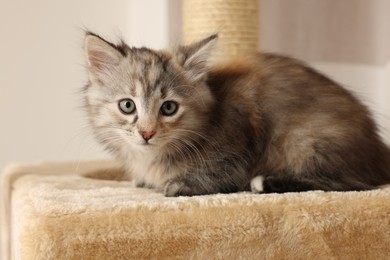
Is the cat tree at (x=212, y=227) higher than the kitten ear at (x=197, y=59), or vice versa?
the kitten ear at (x=197, y=59)

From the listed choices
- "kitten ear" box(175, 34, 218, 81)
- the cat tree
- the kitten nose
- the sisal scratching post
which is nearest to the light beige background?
the sisal scratching post

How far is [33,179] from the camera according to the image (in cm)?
188

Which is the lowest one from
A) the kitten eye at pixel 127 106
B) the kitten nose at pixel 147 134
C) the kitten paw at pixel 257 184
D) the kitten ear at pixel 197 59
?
the kitten paw at pixel 257 184

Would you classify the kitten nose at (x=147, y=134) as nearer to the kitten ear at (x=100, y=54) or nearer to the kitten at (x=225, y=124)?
the kitten at (x=225, y=124)

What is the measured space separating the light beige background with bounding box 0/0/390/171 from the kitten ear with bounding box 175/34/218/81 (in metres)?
0.98

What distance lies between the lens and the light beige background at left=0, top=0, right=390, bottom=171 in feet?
9.21

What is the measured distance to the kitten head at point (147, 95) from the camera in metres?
1.61

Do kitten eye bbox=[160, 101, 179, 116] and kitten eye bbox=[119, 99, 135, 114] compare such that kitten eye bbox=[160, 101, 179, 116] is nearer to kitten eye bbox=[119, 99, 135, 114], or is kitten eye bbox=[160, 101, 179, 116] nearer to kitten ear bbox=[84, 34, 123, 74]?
kitten eye bbox=[119, 99, 135, 114]

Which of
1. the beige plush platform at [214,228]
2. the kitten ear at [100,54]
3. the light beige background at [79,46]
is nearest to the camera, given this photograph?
the beige plush platform at [214,228]

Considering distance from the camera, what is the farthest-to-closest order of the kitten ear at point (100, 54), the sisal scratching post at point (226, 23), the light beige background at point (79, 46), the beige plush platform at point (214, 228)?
1. the light beige background at point (79, 46)
2. the sisal scratching post at point (226, 23)
3. the kitten ear at point (100, 54)
4. the beige plush platform at point (214, 228)

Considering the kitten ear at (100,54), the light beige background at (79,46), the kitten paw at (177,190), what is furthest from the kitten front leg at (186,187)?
the light beige background at (79,46)

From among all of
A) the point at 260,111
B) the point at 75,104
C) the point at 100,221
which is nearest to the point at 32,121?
the point at 75,104

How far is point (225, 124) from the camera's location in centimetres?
175

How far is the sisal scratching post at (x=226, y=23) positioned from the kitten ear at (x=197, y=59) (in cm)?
71
